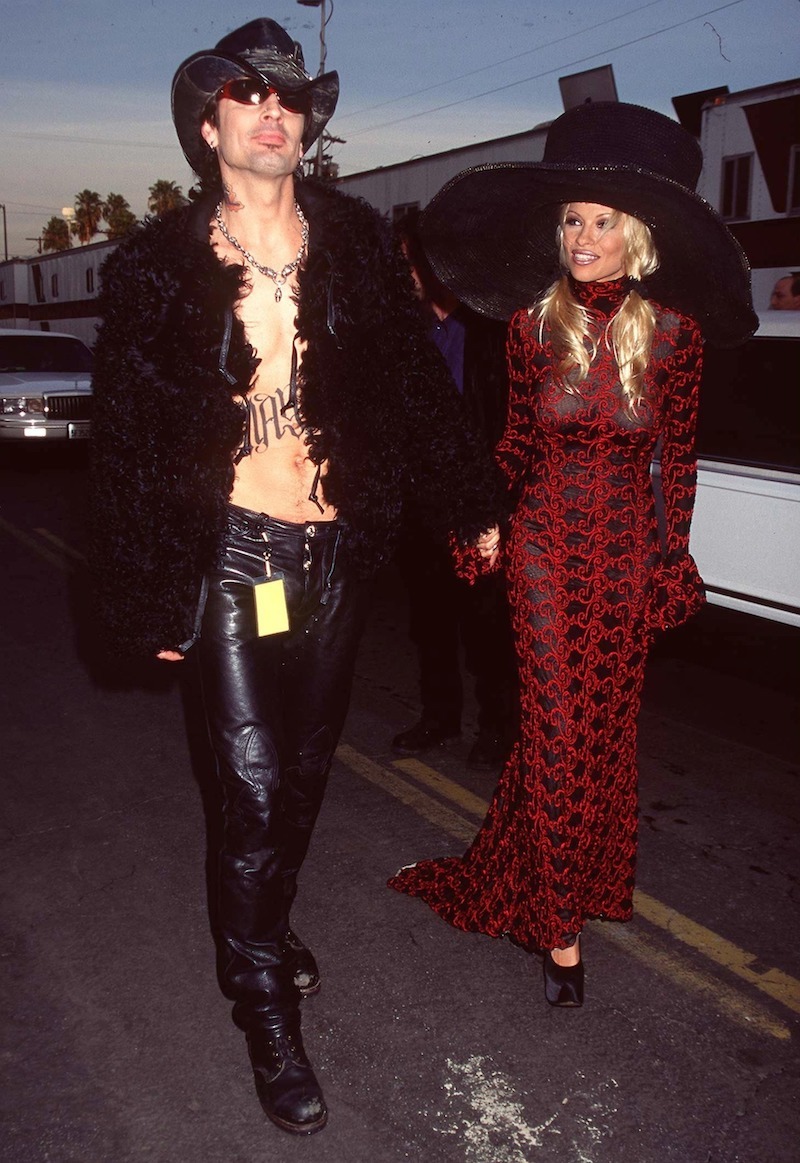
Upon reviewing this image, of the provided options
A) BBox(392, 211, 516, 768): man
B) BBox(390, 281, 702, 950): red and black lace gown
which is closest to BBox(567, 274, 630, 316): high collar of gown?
BBox(390, 281, 702, 950): red and black lace gown

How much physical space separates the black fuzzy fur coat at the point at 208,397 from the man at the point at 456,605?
158 centimetres

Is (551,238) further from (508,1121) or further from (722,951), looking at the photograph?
(508,1121)

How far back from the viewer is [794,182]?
15734 mm

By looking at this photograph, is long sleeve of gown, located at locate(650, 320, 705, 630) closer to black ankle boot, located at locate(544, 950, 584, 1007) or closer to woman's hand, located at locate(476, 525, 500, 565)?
woman's hand, located at locate(476, 525, 500, 565)

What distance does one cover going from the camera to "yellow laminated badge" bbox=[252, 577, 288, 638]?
290 centimetres

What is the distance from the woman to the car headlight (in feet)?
A: 41.2

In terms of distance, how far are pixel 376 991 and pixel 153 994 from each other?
0.65 m

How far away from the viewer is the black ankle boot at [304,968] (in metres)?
3.40

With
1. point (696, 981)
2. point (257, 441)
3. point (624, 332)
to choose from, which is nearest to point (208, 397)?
point (257, 441)

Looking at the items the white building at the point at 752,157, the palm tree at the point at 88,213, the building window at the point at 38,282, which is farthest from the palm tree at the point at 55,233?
the white building at the point at 752,157

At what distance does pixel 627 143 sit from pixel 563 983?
2.36m

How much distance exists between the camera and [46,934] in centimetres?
371

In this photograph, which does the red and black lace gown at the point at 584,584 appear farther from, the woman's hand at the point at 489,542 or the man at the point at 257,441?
the man at the point at 257,441

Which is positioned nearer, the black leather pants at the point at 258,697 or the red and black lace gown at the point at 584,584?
the black leather pants at the point at 258,697
